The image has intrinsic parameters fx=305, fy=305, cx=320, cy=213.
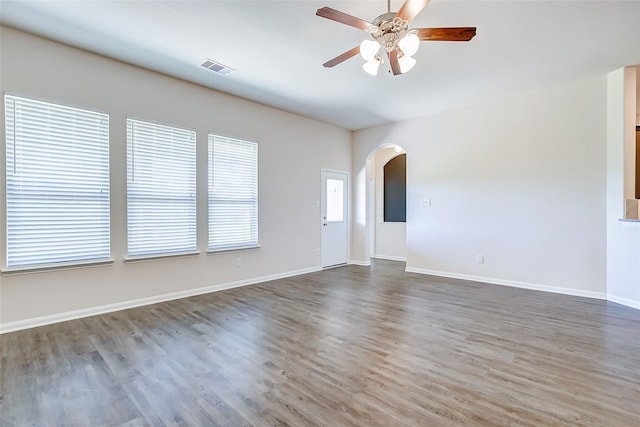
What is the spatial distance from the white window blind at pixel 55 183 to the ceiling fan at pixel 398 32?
3.00 m

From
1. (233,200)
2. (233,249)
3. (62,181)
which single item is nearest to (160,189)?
(62,181)

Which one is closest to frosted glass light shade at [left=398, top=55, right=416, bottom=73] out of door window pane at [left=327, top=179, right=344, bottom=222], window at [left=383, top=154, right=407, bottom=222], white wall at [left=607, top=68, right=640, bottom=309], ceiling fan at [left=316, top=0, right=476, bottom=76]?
ceiling fan at [left=316, top=0, right=476, bottom=76]

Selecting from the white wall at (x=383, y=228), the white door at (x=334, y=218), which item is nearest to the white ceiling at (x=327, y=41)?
the white door at (x=334, y=218)

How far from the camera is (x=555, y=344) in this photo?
274 centimetres

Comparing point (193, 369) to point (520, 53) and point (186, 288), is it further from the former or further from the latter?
point (520, 53)

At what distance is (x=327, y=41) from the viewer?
3152mm

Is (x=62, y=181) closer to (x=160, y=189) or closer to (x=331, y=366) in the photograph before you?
(x=160, y=189)

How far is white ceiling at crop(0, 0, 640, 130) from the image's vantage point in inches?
105

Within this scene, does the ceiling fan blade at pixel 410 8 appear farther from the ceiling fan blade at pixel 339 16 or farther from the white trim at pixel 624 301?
the white trim at pixel 624 301

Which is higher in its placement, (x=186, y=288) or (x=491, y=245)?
(x=491, y=245)

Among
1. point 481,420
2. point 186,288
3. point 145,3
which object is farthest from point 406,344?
point 145,3

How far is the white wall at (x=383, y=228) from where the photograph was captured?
7688 mm

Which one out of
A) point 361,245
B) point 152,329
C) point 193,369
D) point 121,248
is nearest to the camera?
point 193,369

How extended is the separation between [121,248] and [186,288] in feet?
3.33
